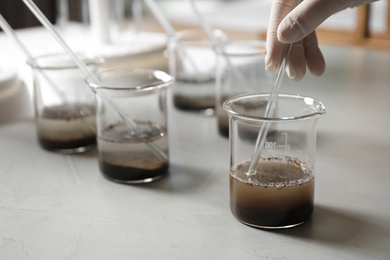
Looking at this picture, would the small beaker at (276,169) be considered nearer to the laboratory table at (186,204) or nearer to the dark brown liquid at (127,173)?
the laboratory table at (186,204)

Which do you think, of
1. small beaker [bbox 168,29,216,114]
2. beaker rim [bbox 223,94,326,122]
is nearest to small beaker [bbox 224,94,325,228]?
beaker rim [bbox 223,94,326,122]

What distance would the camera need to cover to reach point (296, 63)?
98 centimetres

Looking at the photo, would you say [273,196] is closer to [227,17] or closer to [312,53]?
Result: [312,53]

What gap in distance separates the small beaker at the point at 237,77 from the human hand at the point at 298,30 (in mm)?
229

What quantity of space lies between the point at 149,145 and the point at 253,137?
0.72 ft

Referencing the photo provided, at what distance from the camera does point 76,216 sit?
909mm

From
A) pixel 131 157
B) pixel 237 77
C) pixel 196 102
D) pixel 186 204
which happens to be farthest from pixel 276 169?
pixel 196 102

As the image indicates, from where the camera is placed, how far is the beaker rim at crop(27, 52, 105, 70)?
3.89 ft

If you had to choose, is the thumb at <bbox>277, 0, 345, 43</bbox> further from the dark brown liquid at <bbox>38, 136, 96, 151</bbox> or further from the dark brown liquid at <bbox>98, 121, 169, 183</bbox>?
the dark brown liquid at <bbox>38, 136, 96, 151</bbox>

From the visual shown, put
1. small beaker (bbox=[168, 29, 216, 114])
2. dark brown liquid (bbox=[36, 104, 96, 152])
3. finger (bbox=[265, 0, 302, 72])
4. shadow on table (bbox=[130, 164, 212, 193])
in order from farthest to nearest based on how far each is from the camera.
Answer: small beaker (bbox=[168, 29, 216, 114]) < dark brown liquid (bbox=[36, 104, 96, 152]) < shadow on table (bbox=[130, 164, 212, 193]) < finger (bbox=[265, 0, 302, 72])

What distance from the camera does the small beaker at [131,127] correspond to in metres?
1.02

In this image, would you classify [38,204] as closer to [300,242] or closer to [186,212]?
[186,212]

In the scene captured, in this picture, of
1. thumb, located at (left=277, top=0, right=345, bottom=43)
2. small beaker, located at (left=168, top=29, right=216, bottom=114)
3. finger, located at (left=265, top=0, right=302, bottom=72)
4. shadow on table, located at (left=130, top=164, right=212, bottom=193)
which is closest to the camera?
thumb, located at (left=277, top=0, right=345, bottom=43)

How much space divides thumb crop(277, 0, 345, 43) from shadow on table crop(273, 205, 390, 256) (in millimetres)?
277
